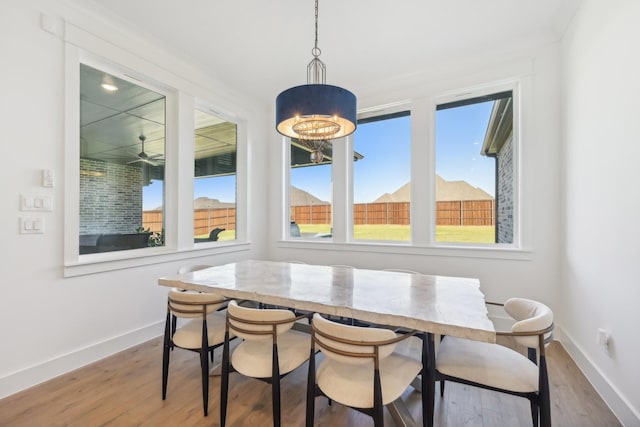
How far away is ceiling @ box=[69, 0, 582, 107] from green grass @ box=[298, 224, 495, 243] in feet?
6.23

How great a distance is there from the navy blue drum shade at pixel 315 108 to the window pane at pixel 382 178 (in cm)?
175

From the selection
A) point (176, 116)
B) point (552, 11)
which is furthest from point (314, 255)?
point (552, 11)

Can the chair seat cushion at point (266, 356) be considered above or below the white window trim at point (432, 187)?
below

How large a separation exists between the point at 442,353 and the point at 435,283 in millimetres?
546

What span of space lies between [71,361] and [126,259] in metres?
0.86

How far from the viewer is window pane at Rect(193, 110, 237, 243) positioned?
138 inches

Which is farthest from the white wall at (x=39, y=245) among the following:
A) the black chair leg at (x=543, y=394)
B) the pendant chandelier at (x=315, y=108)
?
the black chair leg at (x=543, y=394)

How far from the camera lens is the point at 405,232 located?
358cm

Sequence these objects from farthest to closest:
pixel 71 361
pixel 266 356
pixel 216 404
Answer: pixel 71 361, pixel 216 404, pixel 266 356

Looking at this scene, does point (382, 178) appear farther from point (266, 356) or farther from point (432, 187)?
point (266, 356)

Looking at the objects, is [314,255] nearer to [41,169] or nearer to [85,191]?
[85,191]

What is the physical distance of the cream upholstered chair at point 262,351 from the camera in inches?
58.3

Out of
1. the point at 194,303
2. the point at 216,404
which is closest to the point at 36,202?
the point at 194,303

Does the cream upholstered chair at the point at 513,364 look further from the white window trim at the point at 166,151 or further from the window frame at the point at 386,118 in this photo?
the white window trim at the point at 166,151
